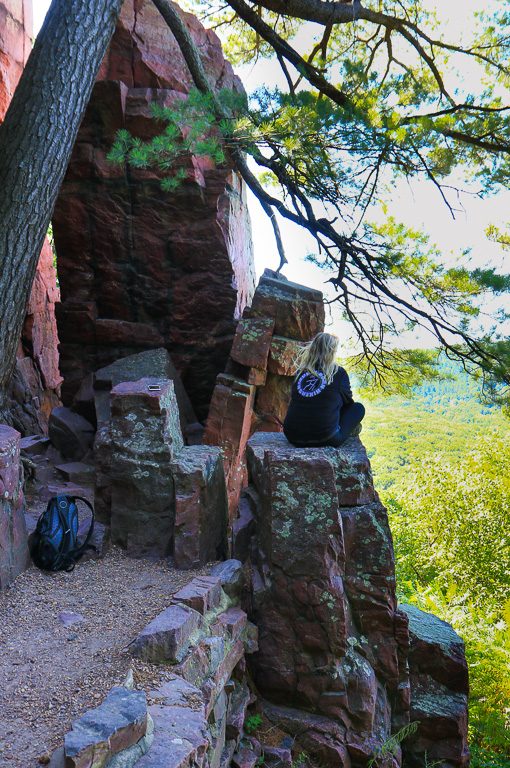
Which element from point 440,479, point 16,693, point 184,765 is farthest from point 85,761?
point 440,479

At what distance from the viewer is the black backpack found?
405 cm

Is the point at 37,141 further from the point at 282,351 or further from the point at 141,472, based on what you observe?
the point at 282,351

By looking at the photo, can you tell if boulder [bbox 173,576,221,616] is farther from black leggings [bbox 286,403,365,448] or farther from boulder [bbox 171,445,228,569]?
black leggings [bbox 286,403,365,448]

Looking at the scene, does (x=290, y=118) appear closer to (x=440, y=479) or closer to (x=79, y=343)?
(x=79, y=343)

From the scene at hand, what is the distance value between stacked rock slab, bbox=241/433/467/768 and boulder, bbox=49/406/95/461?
3926mm

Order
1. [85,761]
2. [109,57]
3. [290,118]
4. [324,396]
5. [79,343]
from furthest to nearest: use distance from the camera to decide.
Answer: [79,343], [109,57], [290,118], [324,396], [85,761]

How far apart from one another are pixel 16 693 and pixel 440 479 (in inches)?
670

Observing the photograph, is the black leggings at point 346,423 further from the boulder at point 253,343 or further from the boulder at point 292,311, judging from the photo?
the boulder at point 292,311

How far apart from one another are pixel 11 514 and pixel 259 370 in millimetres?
3700

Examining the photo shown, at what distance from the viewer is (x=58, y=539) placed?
4137 mm

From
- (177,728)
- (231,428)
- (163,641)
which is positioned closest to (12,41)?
(231,428)

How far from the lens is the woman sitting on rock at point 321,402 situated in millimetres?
4348

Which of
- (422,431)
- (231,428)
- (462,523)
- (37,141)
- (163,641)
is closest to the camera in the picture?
(163,641)

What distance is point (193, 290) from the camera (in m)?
7.68
